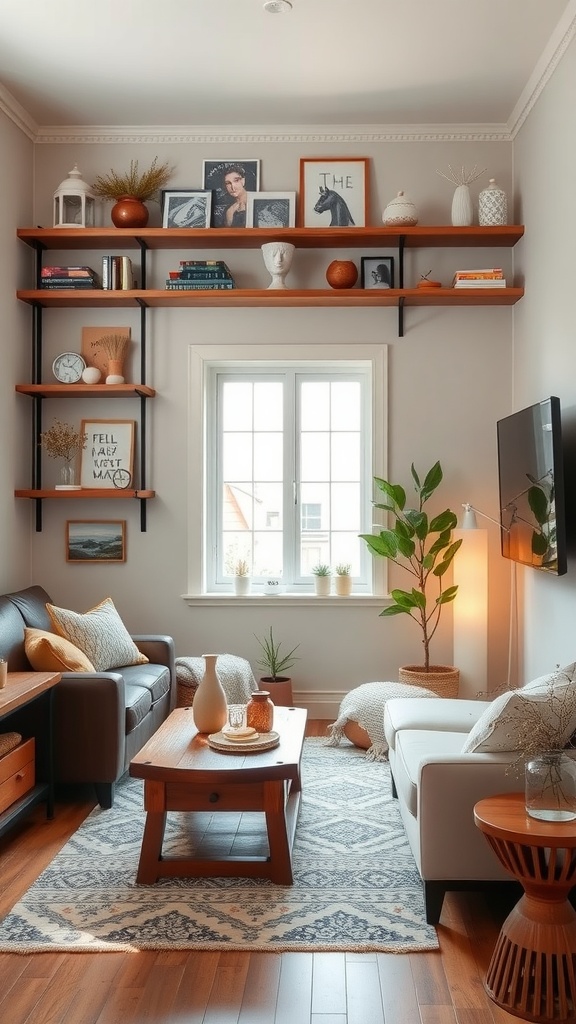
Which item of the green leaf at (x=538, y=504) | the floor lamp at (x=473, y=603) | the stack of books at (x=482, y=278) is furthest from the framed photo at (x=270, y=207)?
the green leaf at (x=538, y=504)

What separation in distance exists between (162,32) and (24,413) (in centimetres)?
214

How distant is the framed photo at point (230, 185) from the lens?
5.23 metres

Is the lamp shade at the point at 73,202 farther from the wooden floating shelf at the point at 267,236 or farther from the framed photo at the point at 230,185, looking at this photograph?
the framed photo at the point at 230,185

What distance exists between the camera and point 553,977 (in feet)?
7.50

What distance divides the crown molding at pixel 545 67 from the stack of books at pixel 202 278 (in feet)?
5.83

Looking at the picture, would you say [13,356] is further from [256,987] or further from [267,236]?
[256,987]

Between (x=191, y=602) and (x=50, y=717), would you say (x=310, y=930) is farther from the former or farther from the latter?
(x=191, y=602)

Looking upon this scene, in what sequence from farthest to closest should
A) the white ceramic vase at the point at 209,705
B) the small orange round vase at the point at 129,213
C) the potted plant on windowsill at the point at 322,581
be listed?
the potted plant on windowsill at the point at 322,581 < the small orange round vase at the point at 129,213 < the white ceramic vase at the point at 209,705

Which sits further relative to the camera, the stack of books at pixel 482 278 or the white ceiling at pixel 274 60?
the stack of books at pixel 482 278

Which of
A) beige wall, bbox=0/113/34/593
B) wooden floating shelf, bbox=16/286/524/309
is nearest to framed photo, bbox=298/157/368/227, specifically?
wooden floating shelf, bbox=16/286/524/309

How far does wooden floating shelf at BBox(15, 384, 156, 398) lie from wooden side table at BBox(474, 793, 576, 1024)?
3362 millimetres

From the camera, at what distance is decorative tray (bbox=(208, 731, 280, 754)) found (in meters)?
3.17

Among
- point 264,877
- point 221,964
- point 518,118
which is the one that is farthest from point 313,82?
point 221,964

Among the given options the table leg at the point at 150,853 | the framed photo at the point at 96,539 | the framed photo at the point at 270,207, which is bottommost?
the table leg at the point at 150,853
